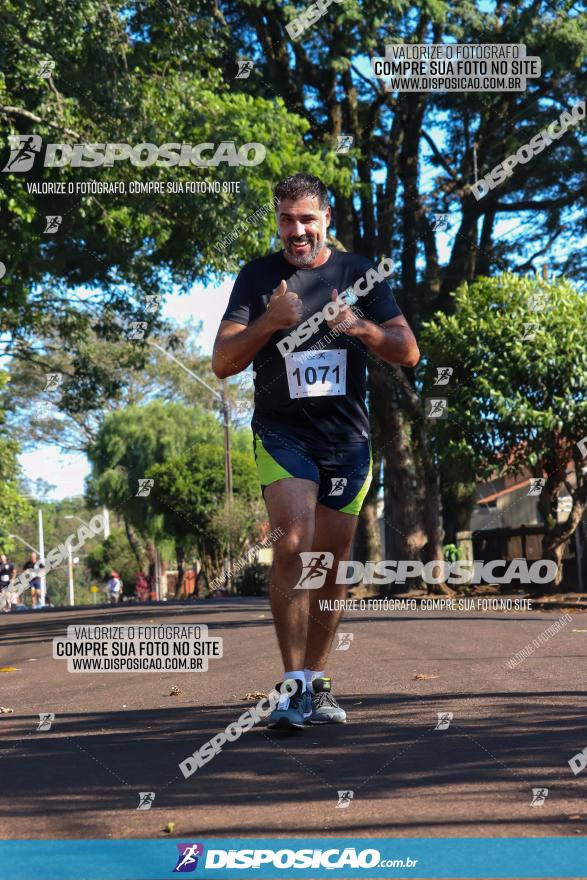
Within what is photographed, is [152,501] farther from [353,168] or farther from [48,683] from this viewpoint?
[48,683]

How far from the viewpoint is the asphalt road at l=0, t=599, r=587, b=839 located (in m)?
3.37

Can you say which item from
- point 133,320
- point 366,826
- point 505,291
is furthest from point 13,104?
point 366,826

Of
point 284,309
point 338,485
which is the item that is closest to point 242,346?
point 284,309

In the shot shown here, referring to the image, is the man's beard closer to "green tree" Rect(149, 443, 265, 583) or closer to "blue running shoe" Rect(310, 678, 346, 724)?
"blue running shoe" Rect(310, 678, 346, 724)

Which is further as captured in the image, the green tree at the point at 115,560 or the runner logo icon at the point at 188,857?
the green tree at the point at 115,560

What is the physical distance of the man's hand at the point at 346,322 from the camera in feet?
16.2

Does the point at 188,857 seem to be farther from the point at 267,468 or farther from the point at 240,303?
the point at 240,303

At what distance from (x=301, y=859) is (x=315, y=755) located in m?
1.35

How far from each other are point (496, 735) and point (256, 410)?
1.64 m

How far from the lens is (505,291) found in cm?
1997

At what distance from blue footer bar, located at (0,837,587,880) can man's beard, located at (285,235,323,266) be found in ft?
9.09

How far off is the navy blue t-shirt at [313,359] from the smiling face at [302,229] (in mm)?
64

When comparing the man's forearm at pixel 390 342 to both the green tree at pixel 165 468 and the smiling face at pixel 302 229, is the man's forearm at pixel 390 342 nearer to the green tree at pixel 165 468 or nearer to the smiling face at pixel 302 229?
the smiling face at pixel 302 229

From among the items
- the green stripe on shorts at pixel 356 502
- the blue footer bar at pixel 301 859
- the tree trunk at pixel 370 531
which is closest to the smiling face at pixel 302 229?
the green stripe on shorts at pixel 356 502
